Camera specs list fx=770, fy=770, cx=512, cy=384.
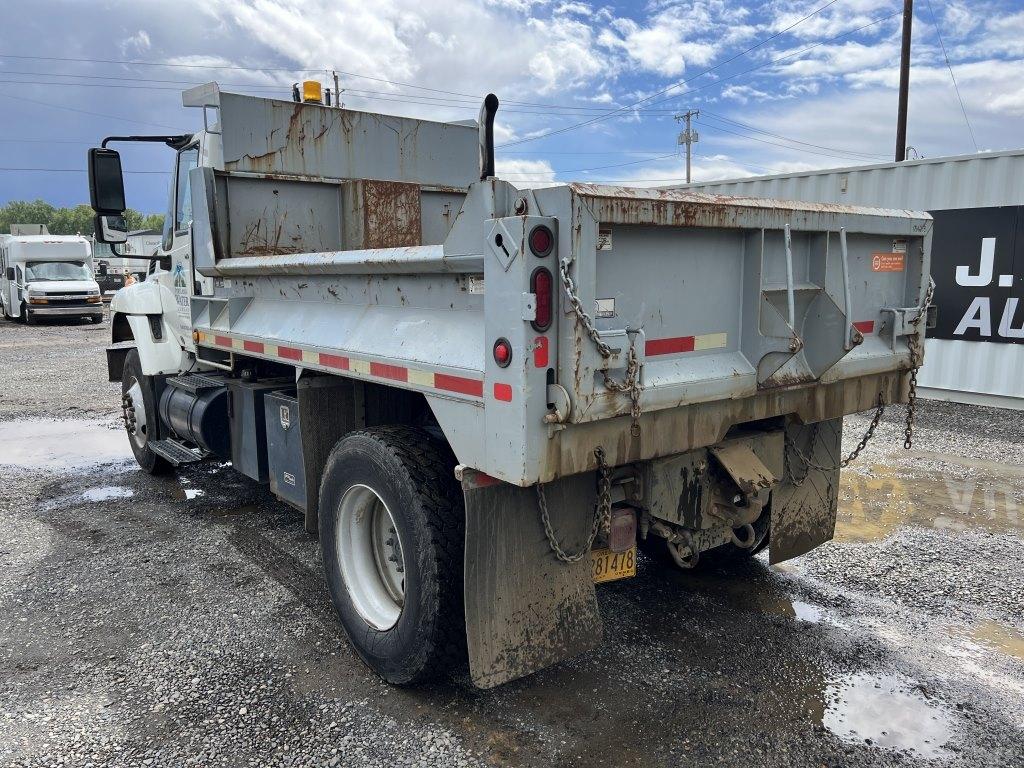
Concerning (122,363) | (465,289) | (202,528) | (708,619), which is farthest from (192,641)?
(122,363)

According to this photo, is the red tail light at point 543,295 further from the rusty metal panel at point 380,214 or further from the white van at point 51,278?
the white van at point 51,278

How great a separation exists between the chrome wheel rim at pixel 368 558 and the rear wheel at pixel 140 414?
358cm

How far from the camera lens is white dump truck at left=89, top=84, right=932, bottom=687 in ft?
8.66

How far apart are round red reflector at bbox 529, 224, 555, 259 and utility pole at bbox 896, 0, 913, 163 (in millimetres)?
17930

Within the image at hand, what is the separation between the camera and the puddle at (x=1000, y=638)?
381 cm

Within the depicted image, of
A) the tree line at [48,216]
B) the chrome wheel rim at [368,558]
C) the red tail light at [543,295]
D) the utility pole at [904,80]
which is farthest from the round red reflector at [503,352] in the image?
the tree line at [48,216]

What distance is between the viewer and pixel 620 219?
2670 millimetres

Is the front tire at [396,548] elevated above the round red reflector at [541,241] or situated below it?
below

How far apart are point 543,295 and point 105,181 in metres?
4.14

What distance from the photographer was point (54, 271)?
24.4 m

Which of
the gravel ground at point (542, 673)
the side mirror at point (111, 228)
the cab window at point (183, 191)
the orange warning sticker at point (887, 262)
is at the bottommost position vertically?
the gravel ground at point (542, 673)

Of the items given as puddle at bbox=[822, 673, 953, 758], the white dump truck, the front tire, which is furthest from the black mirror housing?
puddle at bbox=[822, 673, 953, 758]

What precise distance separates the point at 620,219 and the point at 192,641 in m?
3.02

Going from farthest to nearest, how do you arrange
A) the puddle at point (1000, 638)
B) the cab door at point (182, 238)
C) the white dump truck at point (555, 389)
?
the cab door at point (182, 238) < the puddle at point (1000, 638) < the white dump truck at point (555, 389)
